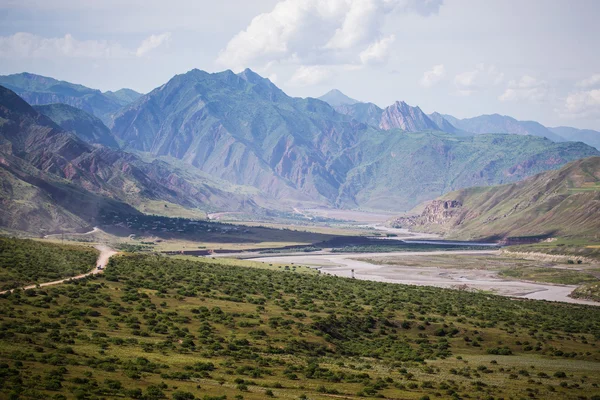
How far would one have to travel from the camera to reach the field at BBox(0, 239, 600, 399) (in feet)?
166

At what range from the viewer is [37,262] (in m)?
94.7

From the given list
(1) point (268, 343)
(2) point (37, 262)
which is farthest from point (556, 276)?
(2) point (37, 262)

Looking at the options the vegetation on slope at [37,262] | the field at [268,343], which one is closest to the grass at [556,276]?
the field at [268,343]

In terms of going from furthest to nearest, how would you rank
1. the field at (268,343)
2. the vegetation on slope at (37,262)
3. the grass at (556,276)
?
the grass at (556,276)
the vegetation on slope at (37,262)
the field at (268,343)

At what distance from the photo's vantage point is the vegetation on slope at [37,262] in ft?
269

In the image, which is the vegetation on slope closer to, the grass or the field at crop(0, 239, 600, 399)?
the field at crop(0, 239, 600, 399)

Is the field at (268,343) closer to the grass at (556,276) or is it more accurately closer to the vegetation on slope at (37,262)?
the vegetation on slope at (37,262)

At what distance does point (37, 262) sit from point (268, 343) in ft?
132

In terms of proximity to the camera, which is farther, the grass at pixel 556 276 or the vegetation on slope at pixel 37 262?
the grass at pixel 556 276

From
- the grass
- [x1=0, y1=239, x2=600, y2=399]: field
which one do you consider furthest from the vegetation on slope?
the grass

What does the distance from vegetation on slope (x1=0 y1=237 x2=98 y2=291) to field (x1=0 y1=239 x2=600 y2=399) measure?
4522mm

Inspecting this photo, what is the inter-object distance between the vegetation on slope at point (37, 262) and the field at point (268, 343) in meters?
4.52

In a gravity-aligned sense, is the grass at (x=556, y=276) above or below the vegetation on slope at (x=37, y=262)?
below

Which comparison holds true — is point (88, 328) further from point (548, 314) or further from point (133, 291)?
point (548, 314)
